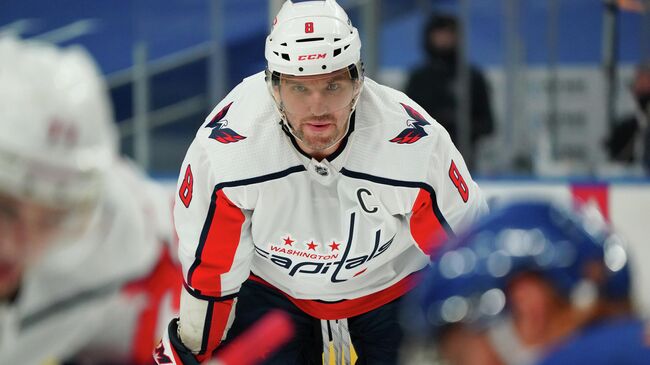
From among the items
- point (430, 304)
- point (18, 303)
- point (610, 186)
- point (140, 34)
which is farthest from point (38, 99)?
point (140, 34)

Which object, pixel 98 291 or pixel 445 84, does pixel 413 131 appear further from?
pixel 445 84

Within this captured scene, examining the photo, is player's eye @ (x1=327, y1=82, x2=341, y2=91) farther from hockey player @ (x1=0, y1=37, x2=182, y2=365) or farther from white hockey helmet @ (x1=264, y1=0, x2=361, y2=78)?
hockey player @ (x1=0, y1=37, x2=182, y2=365)

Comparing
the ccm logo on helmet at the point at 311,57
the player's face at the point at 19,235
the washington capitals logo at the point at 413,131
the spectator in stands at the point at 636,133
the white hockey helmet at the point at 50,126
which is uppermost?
the white hockey helmet at the point at 50,126

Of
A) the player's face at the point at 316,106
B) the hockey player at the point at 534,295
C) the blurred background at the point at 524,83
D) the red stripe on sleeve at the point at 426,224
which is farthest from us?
the blurred background at the point at 524,83

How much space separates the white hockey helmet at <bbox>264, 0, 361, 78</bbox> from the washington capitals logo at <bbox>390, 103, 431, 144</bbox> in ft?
0.52

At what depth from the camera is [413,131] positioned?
242 centimetres

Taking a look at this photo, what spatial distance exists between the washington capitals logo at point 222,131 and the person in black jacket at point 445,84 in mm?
1785

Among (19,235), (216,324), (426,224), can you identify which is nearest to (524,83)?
(426,224)

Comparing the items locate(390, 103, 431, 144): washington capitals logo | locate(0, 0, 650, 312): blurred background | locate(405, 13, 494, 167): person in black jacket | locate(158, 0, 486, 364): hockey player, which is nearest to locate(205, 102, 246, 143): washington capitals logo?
locate(158, 0, 486, 364): hockey player

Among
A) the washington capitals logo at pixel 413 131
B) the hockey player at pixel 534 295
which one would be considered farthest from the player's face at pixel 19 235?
the washington capitals logo at pixel 413 131

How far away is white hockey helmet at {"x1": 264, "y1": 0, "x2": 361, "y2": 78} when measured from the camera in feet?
7.68

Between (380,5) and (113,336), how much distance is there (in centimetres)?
314

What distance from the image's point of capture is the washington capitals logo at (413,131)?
7.90 feet

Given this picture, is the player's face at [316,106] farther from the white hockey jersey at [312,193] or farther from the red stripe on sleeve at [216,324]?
the red stripe on sleeve at [216,324]
